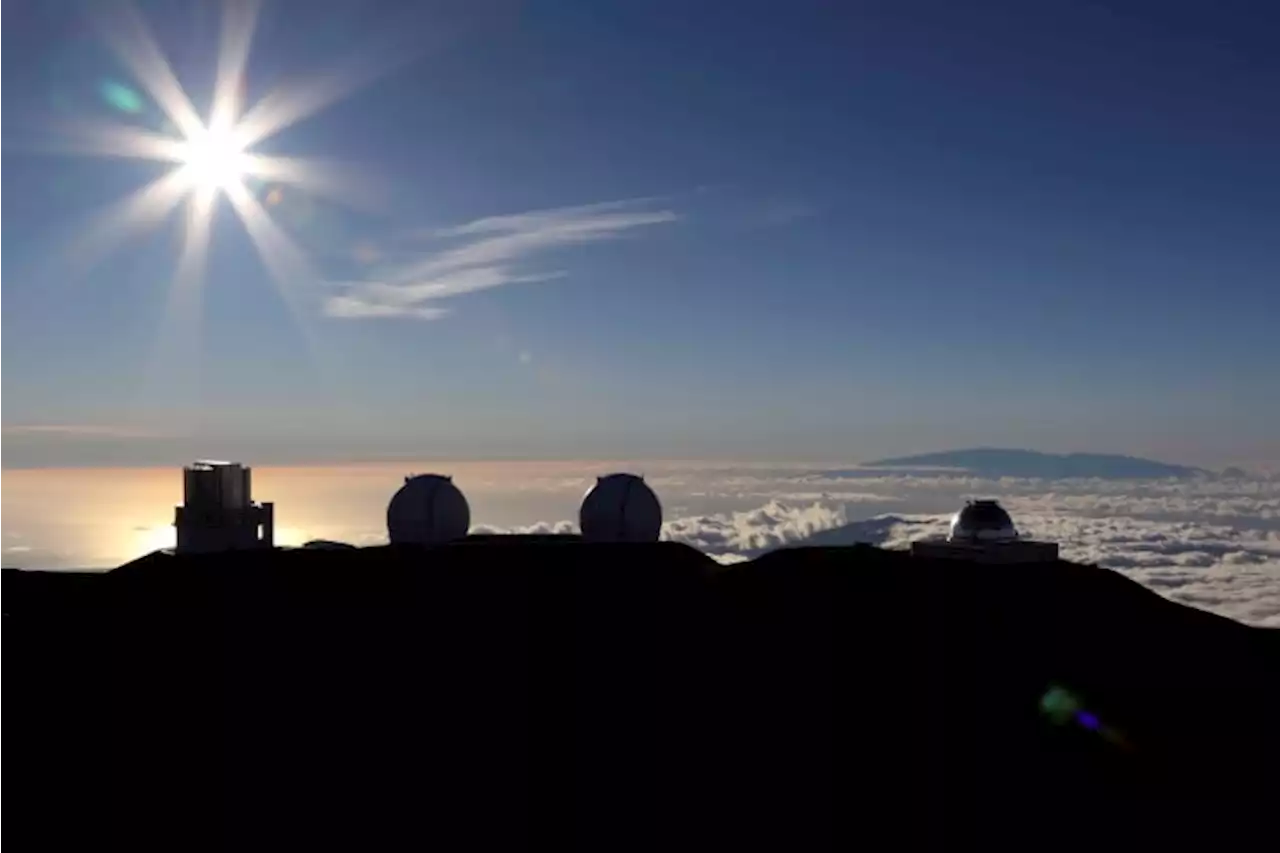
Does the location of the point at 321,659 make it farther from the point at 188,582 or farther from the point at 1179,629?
the point at 1179,629

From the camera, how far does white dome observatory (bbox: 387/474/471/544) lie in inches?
1545

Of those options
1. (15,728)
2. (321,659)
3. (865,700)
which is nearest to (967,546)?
(865,700)

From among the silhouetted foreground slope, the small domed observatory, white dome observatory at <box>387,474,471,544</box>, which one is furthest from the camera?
white dome observatory at <box>387,474,471,544</box>

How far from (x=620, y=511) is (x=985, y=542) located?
40.2ft

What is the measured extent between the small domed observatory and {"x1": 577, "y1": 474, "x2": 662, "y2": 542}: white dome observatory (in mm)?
9119

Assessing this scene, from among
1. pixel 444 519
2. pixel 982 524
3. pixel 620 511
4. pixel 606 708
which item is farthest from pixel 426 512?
pixel 982 524

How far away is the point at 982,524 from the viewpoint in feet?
120

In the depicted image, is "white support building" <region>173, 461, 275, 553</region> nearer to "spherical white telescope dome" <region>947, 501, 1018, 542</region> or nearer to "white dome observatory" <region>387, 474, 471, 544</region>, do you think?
"white dome observatory" <region>387, 474, 471, 544</region>

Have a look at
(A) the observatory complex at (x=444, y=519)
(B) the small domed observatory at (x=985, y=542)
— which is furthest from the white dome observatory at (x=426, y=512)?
(B) the small domed observatory at (x=985, y=542)

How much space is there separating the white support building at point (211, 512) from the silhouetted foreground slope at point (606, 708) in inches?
95.2

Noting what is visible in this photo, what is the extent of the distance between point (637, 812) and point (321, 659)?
30.8 feet

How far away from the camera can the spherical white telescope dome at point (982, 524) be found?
36.5 meters

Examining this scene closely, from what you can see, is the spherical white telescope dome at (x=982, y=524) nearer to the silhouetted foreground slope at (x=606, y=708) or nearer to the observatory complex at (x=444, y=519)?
the observatory complex at (x=444, y=519)

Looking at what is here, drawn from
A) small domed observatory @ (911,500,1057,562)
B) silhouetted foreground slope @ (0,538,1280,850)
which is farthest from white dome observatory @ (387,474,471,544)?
small domed observatory @ (911,500,1057,562)
